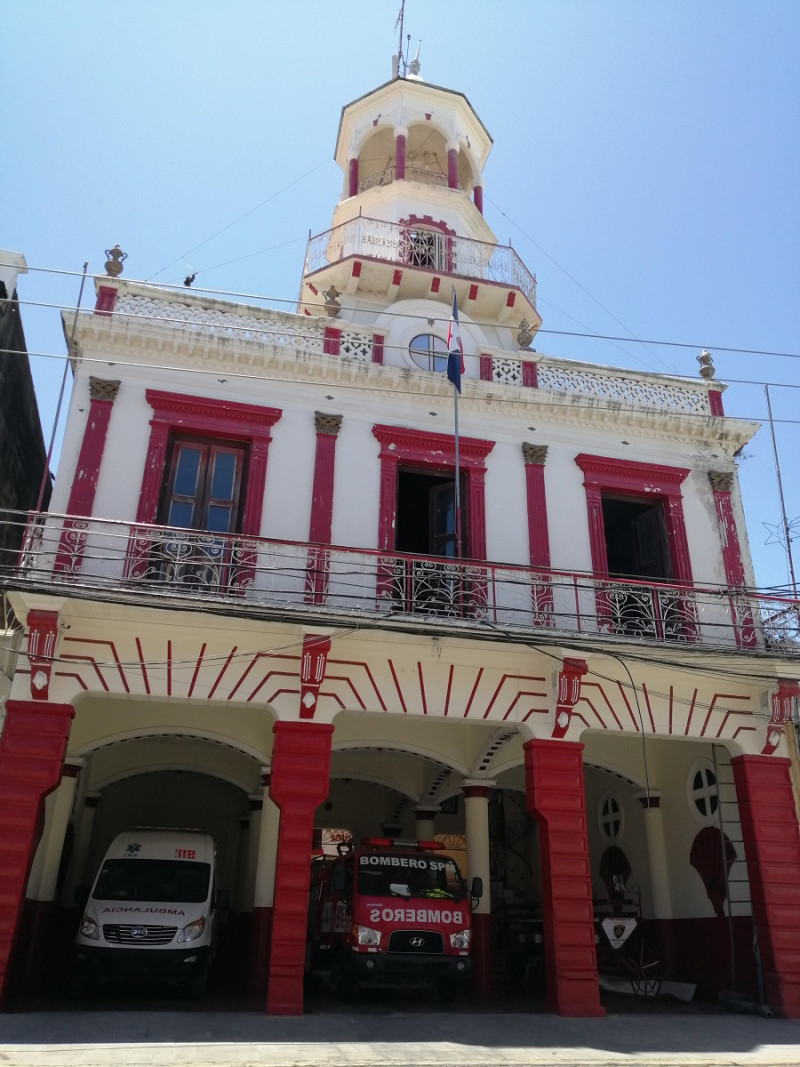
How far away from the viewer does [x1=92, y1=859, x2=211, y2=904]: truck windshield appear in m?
10.3

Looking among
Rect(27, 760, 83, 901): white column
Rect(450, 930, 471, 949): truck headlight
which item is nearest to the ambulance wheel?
Rect(450, 930, 471, 949): truck headlight

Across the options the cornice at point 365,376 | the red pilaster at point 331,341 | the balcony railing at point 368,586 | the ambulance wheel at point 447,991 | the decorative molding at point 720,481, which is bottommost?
the ambulance wheel at point 447,991

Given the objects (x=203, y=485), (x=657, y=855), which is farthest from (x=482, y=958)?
(x=203, y=485)

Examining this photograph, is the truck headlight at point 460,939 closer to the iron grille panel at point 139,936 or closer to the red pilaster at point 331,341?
the iron grille panel at point 139,936

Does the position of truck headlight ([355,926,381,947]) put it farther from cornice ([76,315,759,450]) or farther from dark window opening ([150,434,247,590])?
cornice ([76,315,759,450])

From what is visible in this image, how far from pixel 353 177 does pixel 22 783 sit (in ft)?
41.6

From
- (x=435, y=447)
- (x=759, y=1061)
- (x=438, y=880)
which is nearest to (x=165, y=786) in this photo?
(x=438, y=880)

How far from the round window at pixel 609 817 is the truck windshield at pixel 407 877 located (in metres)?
4.17

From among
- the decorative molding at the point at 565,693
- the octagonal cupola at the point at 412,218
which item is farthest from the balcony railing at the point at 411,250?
the decorative molding at the point at 565,693

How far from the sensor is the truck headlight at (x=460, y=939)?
10133 mm

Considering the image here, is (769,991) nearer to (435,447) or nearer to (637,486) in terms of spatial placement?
(637,486)

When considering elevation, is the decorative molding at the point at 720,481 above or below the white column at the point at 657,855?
above

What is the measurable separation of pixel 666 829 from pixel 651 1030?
432 cm

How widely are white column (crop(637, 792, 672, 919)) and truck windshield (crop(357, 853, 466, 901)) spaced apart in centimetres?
358
